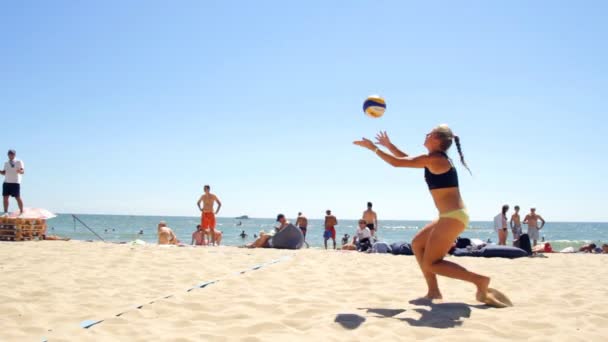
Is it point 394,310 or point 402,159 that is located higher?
point 402,159

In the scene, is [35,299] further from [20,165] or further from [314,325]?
[20,165]

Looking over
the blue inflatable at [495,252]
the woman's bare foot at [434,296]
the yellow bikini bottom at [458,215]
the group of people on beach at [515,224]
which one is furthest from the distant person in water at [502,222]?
the yellow bikini bottom at [458,215]

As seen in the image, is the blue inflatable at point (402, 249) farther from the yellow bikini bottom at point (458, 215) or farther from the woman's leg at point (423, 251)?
the yellow bikini bottom at point (458, 215)

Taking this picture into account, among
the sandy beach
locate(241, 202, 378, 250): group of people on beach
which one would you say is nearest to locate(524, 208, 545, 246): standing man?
locate(241, 202, 378, 250): group of people on beach

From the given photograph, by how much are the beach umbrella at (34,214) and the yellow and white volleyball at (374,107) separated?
8946 millimetres

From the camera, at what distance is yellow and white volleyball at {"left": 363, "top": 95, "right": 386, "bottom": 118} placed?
561 cm

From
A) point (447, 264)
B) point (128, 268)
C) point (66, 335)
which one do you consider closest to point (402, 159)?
point (447, 264)

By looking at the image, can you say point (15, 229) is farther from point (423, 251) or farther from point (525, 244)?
point (525, 244)

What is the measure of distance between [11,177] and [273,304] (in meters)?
9.61

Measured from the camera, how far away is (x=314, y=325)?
132 inches

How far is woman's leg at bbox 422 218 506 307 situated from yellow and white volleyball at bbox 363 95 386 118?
194 centimetres

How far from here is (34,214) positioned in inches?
444

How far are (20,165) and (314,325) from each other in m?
10.3

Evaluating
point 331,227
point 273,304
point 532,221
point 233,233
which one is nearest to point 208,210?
point 331,227
